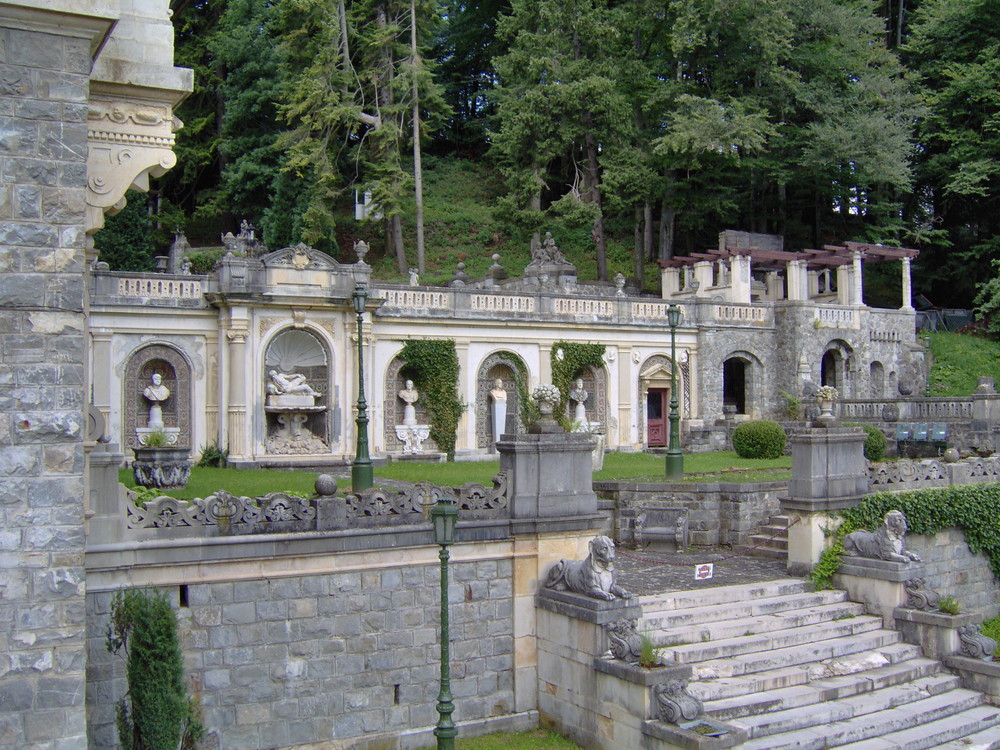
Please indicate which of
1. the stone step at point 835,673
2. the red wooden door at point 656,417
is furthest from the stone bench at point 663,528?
the red wooden door at point 656,417

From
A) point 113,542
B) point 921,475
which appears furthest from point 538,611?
point 921,475

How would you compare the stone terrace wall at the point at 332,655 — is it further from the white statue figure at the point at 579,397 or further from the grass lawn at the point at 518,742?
the white statue figure at the point at 579,397

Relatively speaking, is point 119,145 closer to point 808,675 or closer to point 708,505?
point 808,675

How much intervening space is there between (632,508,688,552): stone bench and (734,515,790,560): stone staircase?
39.5 inches

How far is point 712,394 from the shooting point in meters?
30.0

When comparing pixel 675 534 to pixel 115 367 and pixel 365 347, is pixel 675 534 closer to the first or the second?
pixel 365 347

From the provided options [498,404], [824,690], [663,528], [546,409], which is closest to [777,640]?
[824,690]

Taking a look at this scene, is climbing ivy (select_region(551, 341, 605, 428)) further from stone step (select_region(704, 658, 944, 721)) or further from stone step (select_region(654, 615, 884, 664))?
stone step (select_region(704, 658, 944, 721))

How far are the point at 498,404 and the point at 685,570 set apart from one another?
42.0ft

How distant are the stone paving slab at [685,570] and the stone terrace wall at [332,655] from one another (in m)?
2.41

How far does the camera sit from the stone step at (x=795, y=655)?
11383 millimetres

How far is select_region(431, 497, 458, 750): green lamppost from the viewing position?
9336 mm

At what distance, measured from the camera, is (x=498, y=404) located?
27031mm

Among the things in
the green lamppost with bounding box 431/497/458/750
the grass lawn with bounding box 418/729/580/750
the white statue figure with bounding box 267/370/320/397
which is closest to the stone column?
the white statue figure with bounding box 267/370/320/397
